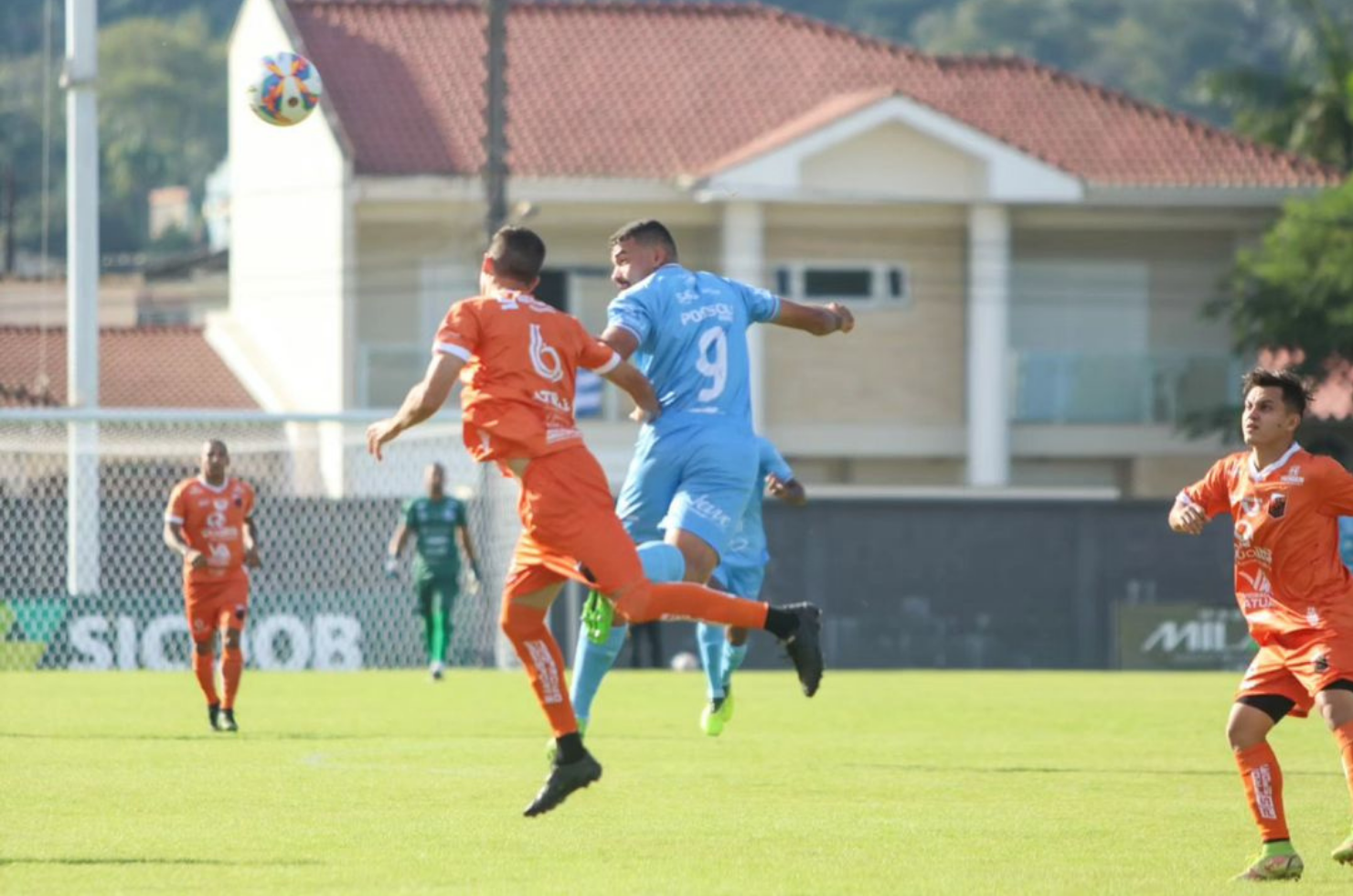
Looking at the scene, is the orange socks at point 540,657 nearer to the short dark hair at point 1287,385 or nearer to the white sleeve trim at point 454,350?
the white sleeve trim at point 454,350

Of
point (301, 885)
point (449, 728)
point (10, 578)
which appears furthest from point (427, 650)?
point (301, 885)

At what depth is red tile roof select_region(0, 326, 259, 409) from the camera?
4078 centimetres

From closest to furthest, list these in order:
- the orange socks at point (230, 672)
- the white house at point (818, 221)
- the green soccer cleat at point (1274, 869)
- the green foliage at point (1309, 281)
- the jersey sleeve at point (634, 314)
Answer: the green soccer cleat at point (1274, 869)
the jersey sleeve at point (634, 314)
the orange socks at point (230, 672)
the green foliage at point (1309, 281)
the white house at point (818, 221)

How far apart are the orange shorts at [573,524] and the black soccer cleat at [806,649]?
1102 mm

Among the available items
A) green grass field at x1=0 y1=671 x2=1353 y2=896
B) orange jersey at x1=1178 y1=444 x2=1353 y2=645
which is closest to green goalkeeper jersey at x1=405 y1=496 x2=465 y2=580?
green grass field at x1=0 y1=671 x2=1353 y2=896

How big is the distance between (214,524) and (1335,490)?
8.74 m

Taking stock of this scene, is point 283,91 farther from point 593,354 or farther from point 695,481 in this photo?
point 593,354

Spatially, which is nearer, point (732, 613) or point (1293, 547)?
point (1293, 547)

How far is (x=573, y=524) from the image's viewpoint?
9.22m

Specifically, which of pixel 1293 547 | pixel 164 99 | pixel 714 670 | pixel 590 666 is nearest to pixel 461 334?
pixel 590 666

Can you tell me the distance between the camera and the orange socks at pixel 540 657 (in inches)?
368

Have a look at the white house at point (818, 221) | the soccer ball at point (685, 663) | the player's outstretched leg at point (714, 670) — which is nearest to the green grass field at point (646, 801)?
the player's outstretched leg at point (714, 670)

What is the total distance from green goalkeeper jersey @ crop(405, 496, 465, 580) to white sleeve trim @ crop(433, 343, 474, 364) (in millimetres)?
14893

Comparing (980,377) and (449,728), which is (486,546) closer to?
(449,728)
